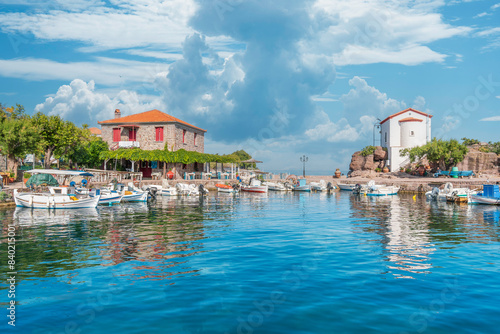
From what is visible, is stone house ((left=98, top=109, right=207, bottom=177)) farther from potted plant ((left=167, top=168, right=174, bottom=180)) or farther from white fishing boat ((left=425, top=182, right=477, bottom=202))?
white fishing boat ((left=425, top=182, right=477, bottom=202))

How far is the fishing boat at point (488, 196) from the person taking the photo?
3180 centimetres

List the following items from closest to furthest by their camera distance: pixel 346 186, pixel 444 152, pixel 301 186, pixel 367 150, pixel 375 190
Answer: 1. pixel 375 190
2. pixel 301 186
3. pixel 346 186
4. pixel 444 152
5. pixel 367 150

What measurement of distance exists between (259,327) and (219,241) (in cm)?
827

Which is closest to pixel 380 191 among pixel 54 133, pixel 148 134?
pixel 148 134

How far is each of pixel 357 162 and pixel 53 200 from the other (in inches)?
2190

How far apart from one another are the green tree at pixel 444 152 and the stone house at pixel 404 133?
6.81m

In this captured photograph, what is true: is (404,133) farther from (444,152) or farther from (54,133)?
(54,133)

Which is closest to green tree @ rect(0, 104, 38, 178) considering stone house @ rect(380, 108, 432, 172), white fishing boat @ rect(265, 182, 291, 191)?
white fishing boat @ rect(265, 182, 291, 191)

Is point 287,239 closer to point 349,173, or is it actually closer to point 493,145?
point 349,173

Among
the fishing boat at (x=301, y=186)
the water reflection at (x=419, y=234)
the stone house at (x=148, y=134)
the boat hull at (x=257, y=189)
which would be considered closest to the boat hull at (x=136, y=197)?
the stone house at (x=148, y=134)

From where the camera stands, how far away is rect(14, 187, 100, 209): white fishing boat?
2484 centimetres

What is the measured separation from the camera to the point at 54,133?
41.3 meters

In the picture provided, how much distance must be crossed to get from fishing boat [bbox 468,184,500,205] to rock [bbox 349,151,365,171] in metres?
35.9

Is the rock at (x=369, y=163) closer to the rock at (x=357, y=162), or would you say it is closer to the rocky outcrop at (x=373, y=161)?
the rocky outcrop at (x=373, y=161)
